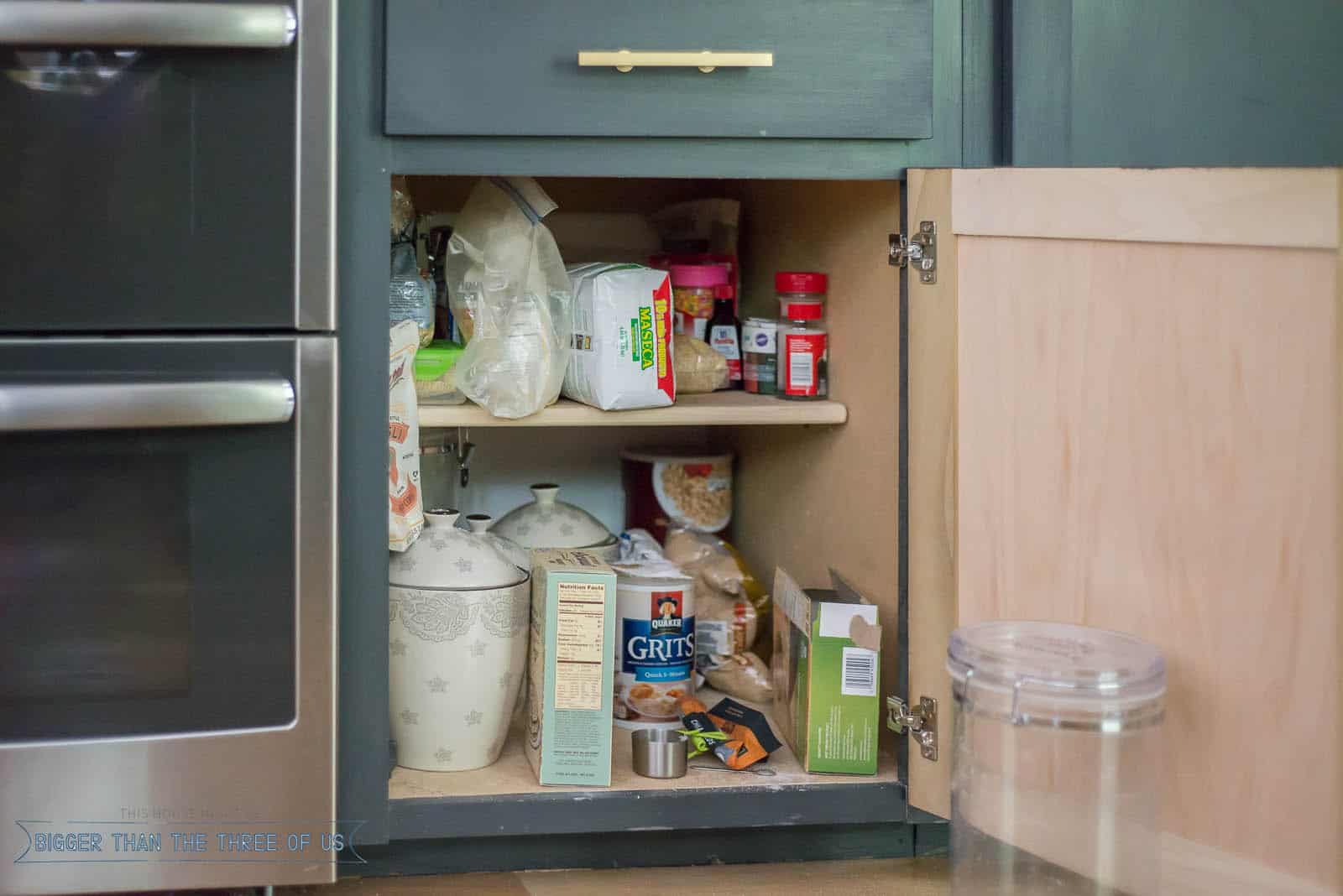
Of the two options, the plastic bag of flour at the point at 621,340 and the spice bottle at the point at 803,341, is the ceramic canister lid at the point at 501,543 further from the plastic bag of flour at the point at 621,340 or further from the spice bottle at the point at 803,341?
the spice bottle at the point at 803,341

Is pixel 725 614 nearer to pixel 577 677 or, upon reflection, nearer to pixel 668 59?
pixel 577 677

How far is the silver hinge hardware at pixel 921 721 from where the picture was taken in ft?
3.70

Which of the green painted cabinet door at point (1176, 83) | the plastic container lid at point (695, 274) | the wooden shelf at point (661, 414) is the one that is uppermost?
the green painted cabinet door at point (1176, 83)

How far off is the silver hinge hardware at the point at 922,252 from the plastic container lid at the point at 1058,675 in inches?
12.7

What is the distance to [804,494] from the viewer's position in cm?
148

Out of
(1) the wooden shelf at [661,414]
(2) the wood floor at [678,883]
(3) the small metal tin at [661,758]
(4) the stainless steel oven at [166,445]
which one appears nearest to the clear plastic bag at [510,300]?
(1) the wooden shelf at [661,414]

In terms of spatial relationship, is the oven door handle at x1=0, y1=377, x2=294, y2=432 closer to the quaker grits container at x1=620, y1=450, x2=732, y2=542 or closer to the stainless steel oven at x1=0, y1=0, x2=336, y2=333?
the stainless steel oven at x1=0, y1=0, x2=336, y2=333

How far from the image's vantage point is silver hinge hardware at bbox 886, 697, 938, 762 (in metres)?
1.13

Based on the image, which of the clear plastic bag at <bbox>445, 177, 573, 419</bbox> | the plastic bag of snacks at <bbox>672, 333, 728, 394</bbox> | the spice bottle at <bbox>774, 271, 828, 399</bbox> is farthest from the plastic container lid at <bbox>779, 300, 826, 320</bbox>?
the clear plastic bag at <bbox>445, 177, 573, 419</bbox>

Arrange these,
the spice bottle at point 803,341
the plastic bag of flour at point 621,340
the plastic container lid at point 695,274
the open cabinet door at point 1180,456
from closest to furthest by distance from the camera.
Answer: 1. the open cabinet door at point 1180,456
2. the plastic bag of flour at point 621,340
3. the spice bottle at point 803,341
4. the plastic container lid at point 695,274

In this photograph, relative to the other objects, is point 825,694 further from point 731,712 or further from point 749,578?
point 749,578

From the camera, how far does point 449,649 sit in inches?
47.6

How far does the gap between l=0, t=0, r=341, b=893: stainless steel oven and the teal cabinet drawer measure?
0.33 ft

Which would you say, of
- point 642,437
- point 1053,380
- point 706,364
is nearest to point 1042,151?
point 1053,380
